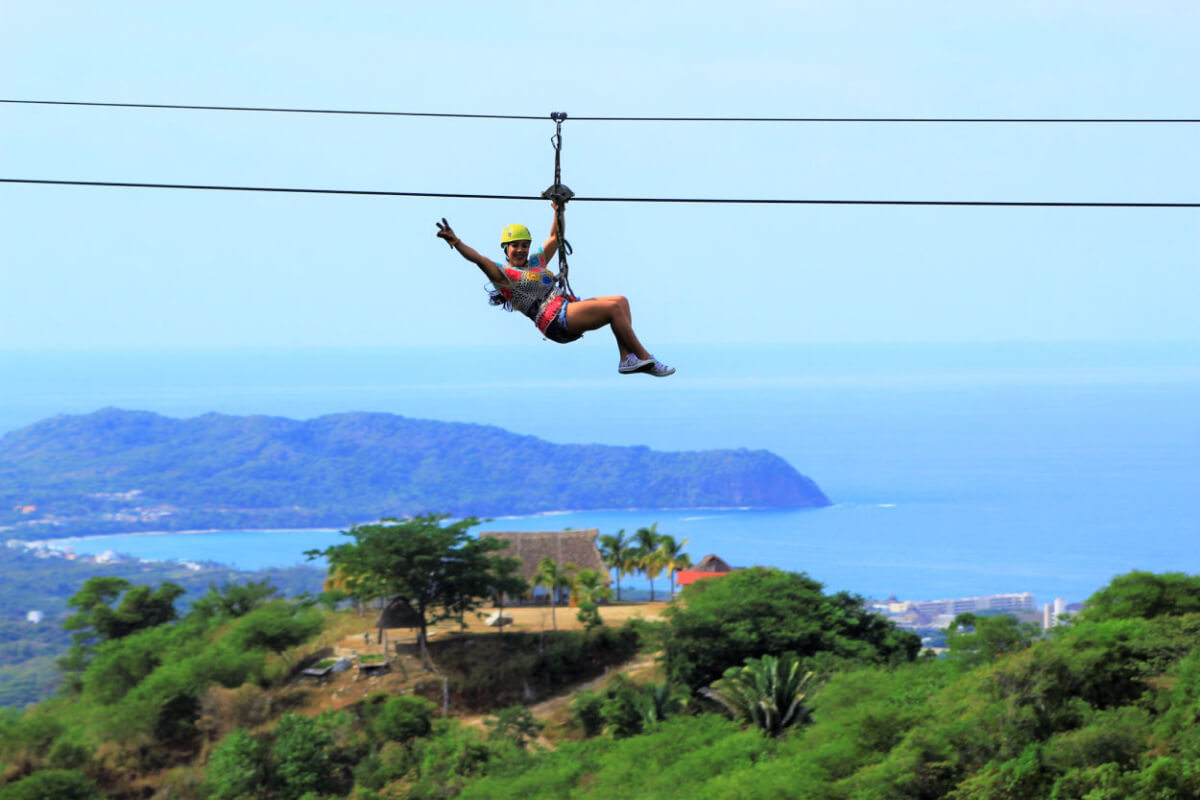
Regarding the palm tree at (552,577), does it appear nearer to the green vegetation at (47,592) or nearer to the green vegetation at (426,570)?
the green vegetation at (426,570)

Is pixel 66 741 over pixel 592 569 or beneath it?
beneath

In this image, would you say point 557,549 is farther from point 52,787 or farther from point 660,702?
point 52,787

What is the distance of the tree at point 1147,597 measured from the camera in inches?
1423

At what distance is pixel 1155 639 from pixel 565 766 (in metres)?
17.0

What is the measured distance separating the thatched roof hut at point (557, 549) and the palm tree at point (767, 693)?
2270cm

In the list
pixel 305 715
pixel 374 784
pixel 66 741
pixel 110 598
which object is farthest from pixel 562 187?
pixel 110 598

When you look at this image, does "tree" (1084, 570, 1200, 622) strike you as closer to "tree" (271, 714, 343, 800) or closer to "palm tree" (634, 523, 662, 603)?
"tree" (271, 714, 343, 800)

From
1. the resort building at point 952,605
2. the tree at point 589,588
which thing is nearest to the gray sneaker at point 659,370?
the tree at point 589,588

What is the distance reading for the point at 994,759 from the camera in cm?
2933

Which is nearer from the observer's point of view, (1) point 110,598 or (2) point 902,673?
(2) point 902,673

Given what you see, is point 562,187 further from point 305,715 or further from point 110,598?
point 110,598

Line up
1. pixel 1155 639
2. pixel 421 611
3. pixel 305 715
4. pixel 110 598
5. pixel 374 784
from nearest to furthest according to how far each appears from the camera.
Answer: pixel 1155 639 < pixel 374 784 < pixel 305 715 < pixel 421 611 < pixel 110 598

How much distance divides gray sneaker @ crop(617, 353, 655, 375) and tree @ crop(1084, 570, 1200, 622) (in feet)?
96.2

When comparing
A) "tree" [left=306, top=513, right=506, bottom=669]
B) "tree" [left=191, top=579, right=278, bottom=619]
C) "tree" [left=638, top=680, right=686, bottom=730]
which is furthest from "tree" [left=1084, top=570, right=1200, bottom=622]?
"tree" [left=191, top=579, right=278, bottom=619]
